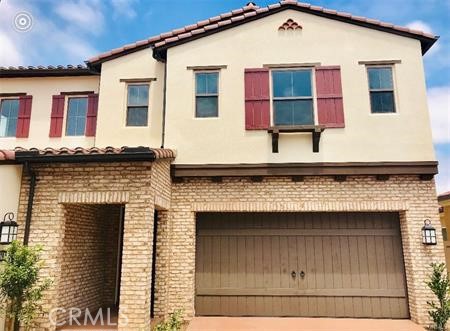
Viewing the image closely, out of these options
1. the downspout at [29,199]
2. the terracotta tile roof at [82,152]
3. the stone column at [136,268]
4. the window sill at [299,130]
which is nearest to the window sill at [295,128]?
the window sill at [299,130]

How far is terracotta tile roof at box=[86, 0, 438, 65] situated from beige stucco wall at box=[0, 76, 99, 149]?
1.12m

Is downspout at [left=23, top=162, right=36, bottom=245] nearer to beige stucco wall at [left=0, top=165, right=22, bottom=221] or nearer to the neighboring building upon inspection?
beige stucco wall at [left=0, top=165, right=22, bottom=221]

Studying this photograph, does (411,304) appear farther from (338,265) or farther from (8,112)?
(8,112)

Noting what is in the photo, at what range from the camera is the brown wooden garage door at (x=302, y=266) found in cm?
783

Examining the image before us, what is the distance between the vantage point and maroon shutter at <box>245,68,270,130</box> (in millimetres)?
8180

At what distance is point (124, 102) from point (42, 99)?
299 cm

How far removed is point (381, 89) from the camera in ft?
27.0

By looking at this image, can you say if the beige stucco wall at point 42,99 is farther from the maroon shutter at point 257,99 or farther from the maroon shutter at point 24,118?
the maroon shutter at point 257,99

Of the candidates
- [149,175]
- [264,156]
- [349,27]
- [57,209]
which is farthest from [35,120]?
[349,27]

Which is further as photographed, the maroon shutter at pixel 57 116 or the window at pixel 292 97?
the maroon shutter at pixel 57 116

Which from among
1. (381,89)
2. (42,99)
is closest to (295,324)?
(381,89)

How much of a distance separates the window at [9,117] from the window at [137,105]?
153 inches

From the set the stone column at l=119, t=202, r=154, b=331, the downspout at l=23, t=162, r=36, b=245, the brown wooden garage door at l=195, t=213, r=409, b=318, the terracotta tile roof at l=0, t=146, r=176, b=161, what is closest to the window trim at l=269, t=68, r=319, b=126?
the brown wooden garage door at l=195, t=213, r=409, b=318

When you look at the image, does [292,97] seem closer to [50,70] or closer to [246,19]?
[246,19]
